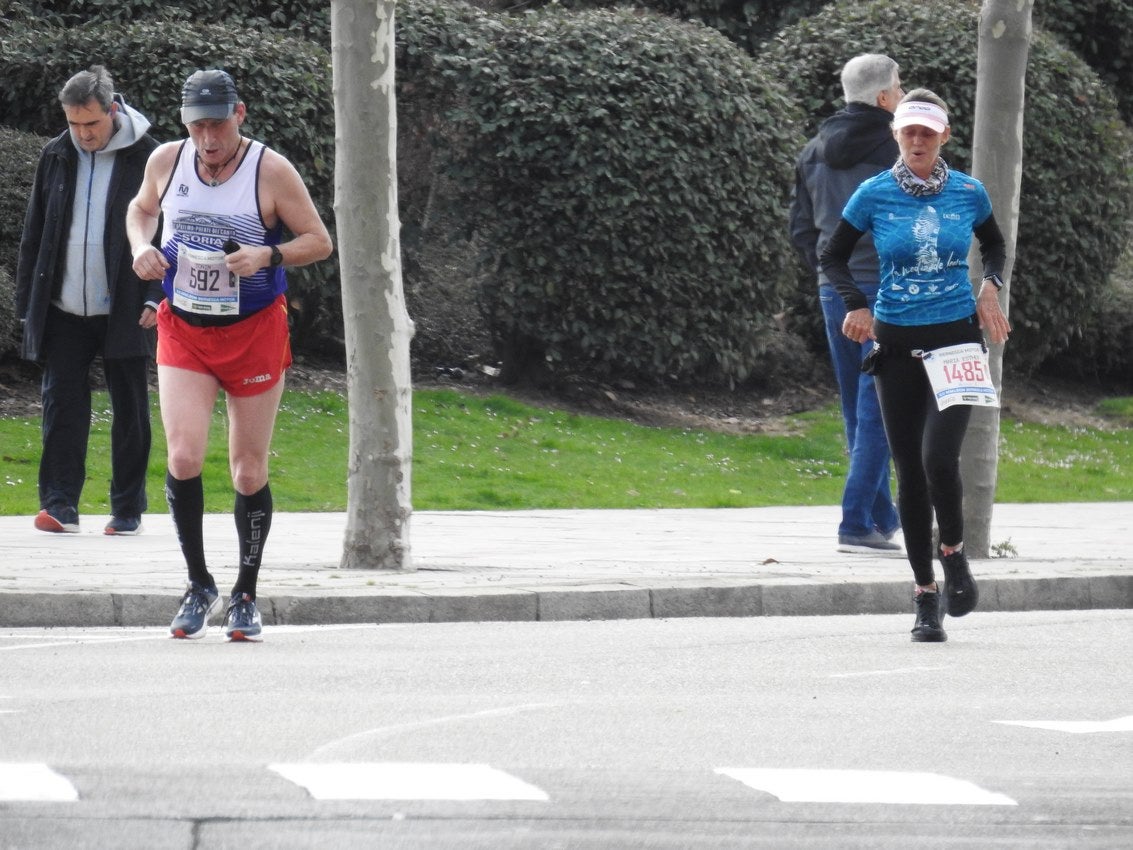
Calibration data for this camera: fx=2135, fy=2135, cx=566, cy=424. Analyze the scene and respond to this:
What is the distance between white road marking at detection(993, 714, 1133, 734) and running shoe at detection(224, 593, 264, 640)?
276 cm

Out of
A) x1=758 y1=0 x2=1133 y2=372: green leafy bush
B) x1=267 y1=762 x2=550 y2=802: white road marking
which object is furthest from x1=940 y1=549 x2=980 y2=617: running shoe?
x1=758 y1=0 x2=1133 y2=372: green leafy bush

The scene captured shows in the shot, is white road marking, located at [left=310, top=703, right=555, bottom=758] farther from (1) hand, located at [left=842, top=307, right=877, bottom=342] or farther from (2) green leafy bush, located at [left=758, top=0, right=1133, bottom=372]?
(2) green leafy bush, located at [left=758, top=0, right=1133, bottom=372]

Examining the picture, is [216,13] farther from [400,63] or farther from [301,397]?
[301,397]

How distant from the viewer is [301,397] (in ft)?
54.9

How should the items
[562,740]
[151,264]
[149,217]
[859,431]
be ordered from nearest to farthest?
[562,740]
[151,264]
[149,217]
[859,431]

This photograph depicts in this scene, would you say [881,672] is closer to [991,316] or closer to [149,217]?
[991,316]

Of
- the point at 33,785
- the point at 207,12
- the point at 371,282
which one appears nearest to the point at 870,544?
the point at 371,282

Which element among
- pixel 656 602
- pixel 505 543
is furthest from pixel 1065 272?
pixel 656 602

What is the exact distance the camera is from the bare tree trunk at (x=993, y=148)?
9.91m

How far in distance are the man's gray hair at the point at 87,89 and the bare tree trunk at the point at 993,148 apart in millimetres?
4152

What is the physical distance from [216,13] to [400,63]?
176 cm

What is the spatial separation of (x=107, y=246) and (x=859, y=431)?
3.80 metres

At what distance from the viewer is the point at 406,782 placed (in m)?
4.79

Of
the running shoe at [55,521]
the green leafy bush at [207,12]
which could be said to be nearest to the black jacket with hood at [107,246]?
the running shoe at [55,521]
